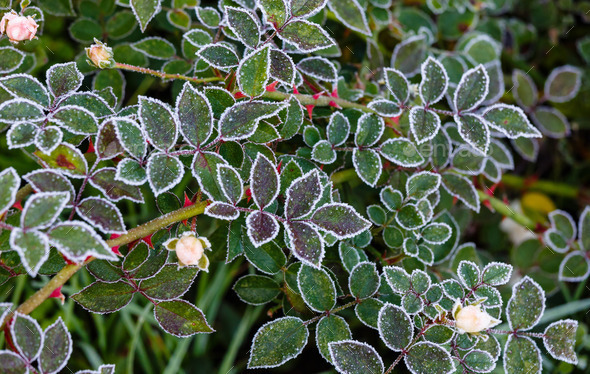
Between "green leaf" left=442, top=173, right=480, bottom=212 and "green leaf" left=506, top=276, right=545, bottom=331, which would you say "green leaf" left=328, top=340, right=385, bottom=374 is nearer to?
"green leaf" left=506, top=276, right=545, bottom=331

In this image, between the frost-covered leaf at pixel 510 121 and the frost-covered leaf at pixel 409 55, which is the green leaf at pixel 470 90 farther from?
the frost-covered leaf at pixel 409 55

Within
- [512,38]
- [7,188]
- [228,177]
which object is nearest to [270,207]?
[228,177]

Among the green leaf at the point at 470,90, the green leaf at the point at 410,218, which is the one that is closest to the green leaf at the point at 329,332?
the green leaf at the point at 410,218

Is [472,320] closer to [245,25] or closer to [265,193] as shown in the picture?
[265,193]

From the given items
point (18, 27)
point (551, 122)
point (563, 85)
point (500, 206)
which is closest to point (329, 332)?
point (500, 206)

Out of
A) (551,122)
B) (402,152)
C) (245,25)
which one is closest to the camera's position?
(245,25)

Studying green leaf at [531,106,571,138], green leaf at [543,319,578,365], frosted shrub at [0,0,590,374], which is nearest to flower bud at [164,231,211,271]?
frosted shrub at [0,0,590,374]
